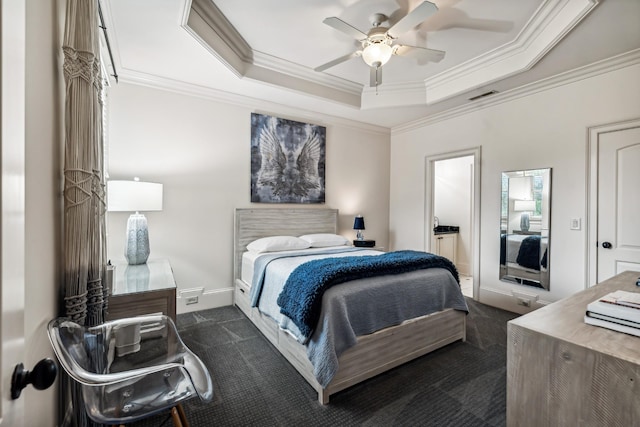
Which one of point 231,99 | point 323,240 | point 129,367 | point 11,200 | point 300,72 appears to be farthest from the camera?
point 323,240

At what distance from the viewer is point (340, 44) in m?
2.93

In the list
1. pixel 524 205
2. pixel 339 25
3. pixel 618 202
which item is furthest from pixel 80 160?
pixel 618 202

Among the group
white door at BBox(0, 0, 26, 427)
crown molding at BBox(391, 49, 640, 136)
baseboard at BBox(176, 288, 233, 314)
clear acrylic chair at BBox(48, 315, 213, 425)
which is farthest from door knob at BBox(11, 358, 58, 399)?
crown molding at BBox(391, 49, 640, 136)

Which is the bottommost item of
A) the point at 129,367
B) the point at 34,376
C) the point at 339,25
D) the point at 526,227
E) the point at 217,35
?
the point at 129,367

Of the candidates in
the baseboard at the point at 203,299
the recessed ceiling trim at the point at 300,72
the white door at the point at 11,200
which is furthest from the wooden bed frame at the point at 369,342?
the recessed ceiling trim at the point at 300,72

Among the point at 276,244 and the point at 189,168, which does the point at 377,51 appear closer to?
the point at 276,244

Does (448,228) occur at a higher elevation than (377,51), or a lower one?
lower

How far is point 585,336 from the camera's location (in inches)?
40.4

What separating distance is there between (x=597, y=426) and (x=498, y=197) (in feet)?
10.3

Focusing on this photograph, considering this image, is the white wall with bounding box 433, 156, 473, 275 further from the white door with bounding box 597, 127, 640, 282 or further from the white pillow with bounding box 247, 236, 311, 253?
the white pillow with bounding box 247, 236, 311, 253

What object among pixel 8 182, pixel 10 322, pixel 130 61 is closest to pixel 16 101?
pixel 8 182

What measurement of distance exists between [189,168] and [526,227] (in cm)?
399

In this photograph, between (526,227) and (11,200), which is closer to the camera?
(11,200)

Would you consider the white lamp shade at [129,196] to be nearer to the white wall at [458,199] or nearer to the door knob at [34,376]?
the door knob at [34,376]
